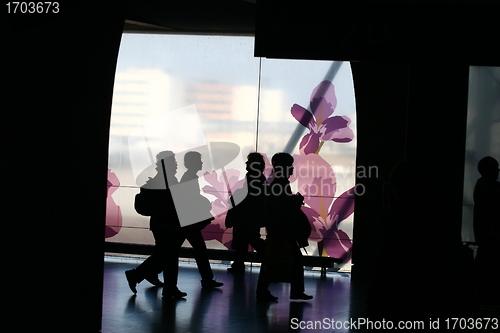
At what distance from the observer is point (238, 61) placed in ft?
36.0

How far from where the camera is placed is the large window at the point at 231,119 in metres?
10.8

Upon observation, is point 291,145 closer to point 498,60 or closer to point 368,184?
point 368,184

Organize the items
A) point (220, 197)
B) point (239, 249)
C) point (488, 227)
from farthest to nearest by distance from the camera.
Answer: point (220, 197) → point (239, 249) → point (488, 227)

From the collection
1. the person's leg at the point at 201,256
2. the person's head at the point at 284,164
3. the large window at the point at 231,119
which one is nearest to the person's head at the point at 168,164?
the person's leg at the point at 201,256

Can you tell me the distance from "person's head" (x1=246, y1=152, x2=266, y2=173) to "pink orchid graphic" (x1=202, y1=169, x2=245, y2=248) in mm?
2247

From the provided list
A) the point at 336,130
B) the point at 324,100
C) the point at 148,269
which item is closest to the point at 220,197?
the point at 336,130

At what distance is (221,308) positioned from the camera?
716 cm

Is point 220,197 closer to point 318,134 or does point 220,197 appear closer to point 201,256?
point 318,134

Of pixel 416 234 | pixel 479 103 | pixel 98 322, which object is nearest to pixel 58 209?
pixel 98 322

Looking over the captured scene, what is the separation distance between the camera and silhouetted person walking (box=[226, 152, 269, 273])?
8.82 metres

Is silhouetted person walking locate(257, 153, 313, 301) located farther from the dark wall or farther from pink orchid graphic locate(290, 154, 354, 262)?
pink orchid graphic locate(290, 154, 354, 262)

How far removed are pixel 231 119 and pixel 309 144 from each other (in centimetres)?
133

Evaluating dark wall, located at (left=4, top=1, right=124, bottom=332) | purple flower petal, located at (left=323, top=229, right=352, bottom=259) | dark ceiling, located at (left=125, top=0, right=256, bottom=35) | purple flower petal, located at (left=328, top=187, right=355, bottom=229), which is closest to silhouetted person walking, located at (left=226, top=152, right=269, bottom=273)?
purple flower petal, located at (left=323, top=229, right=352, bottom=259)

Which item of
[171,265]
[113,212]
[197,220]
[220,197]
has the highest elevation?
[220,197]
